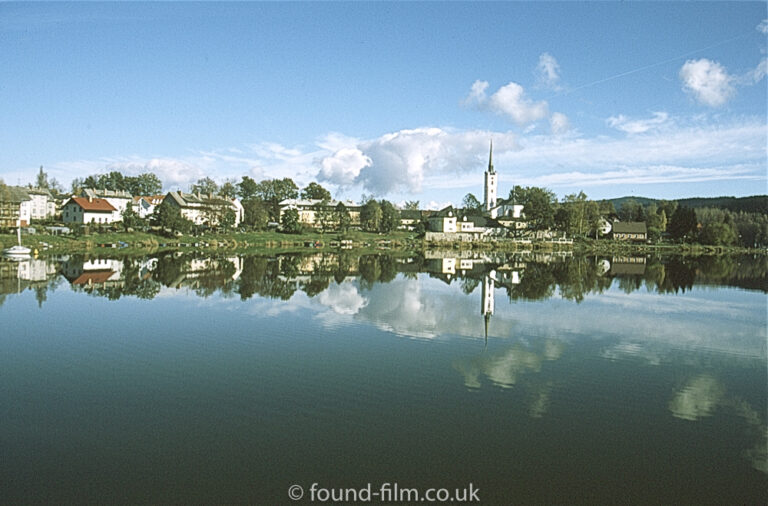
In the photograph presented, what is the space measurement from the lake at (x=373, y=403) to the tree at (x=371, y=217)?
73166 mm

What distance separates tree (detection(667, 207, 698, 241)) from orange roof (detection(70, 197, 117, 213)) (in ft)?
299

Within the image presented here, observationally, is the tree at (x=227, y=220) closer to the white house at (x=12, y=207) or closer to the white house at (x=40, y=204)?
the white house at (x=12, y=207)

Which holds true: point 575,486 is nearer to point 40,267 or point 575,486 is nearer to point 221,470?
point 221,470

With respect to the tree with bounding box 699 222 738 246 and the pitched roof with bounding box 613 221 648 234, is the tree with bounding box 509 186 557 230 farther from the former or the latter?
the tree with bounding box 699 222 738 246

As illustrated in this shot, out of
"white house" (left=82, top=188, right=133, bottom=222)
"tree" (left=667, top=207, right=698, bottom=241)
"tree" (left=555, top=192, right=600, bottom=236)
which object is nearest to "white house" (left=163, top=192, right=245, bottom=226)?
"white house" (left=82, top=188, right=133, bottom=222)

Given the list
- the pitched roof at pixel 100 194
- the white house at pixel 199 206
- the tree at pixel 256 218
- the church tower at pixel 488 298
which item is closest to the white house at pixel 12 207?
the pitched roof at pixel 100 194

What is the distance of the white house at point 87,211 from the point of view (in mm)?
75256

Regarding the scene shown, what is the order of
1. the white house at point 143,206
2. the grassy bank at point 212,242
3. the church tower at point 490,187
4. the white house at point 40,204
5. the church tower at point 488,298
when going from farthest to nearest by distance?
the church tower at point 490,187 → the white house at point 143,206 → the white house at point 40,204 → the grassy bank at point 212,242 → the church tower at point 488,298

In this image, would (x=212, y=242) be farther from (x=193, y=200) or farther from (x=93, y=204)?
(x=193, y=200)

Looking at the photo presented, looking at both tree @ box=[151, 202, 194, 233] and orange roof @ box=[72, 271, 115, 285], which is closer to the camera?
orange roof @ box=[72, 271, 115, 285]

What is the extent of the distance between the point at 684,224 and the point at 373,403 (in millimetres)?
94439

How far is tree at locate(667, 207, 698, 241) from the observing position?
290ft

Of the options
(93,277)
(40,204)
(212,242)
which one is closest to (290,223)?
(212,242)

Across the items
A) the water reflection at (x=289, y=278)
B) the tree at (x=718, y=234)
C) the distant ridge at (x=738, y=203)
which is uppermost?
the distant ridge at (x=738, y=203)
